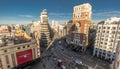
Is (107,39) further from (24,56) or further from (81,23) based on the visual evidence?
(24,56)

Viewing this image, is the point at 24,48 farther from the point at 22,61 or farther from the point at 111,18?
the point at 111,18

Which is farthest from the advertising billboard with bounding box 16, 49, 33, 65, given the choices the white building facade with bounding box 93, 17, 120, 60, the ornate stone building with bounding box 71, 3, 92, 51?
the white building facade with bounding box 93, 17, 120, 60

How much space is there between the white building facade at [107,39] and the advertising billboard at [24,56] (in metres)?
40.9

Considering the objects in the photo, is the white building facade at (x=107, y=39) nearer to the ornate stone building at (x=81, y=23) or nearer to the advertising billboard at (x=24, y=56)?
the ornate stone building at (x=81, y=23)

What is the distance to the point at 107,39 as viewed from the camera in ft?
157

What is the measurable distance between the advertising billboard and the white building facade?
40946 mm

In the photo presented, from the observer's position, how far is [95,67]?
139ft

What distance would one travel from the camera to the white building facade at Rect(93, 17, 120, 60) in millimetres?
44531

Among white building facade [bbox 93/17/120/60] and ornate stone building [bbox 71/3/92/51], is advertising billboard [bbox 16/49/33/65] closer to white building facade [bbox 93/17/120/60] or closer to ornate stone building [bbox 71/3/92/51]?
ornate stone building [bbox 71/3/92/51]

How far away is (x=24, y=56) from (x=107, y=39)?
46.8m

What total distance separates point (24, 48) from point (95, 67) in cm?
3803

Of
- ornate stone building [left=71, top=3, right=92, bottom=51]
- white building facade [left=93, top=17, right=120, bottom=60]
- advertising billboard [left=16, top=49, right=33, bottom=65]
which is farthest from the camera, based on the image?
ornate stone building [left=71, top=3, right=92, bottom=51]

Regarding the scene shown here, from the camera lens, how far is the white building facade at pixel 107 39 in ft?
146

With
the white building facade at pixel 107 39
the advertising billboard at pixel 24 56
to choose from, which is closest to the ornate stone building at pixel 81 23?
the white building facade at pixel 107 39
